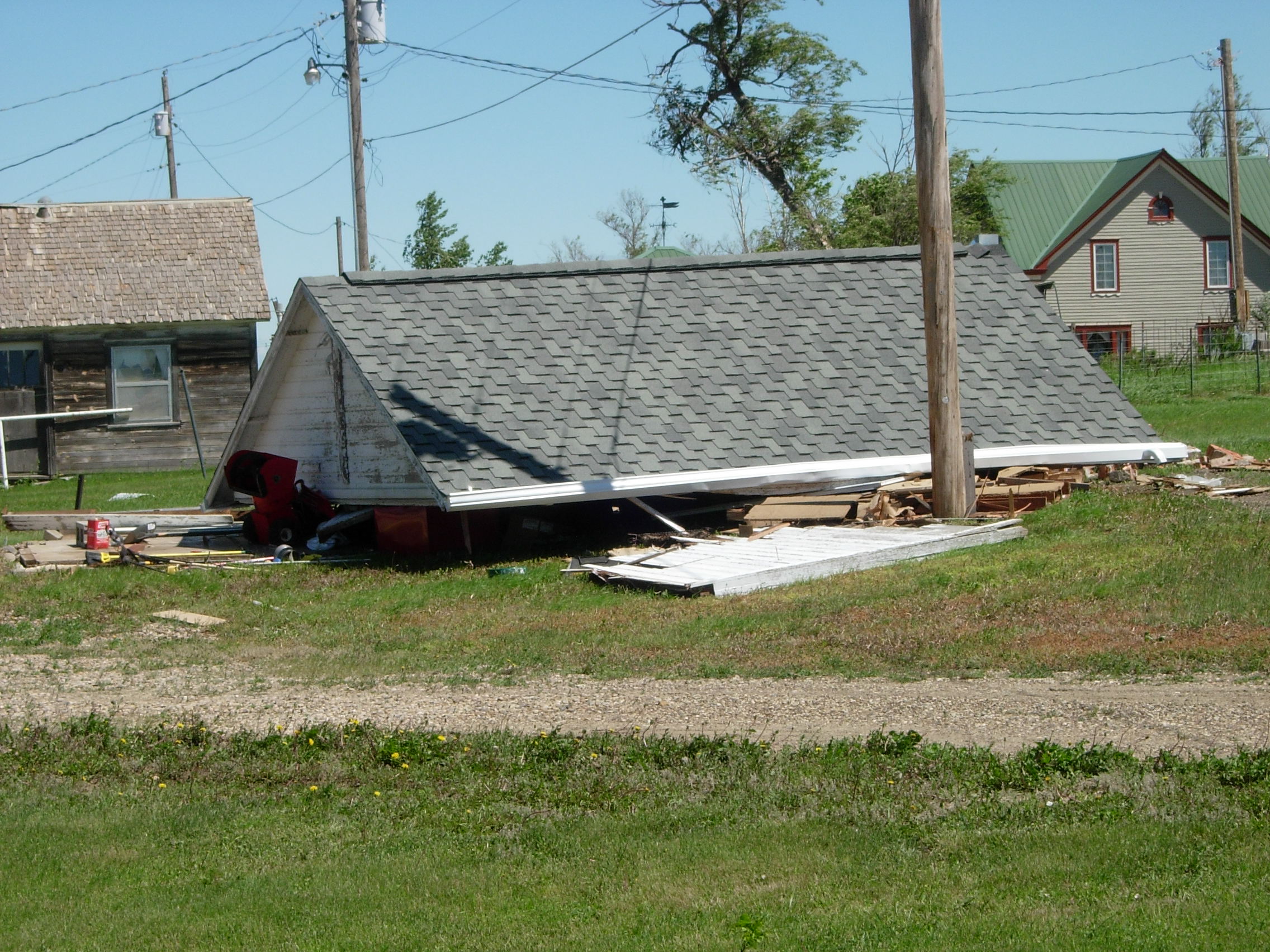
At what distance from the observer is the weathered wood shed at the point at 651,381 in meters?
14.6

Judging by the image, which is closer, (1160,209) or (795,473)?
→ (795,473)

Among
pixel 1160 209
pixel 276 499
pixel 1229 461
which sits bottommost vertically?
pixel 1229 461

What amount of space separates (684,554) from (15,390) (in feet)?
61.0

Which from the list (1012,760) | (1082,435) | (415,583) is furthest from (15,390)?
(1012,760)

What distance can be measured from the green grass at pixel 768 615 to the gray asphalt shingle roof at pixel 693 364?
1.67 m

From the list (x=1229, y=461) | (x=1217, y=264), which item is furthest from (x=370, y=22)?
(x=1217, y=264)

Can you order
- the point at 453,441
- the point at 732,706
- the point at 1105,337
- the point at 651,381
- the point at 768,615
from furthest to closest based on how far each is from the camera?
the point at 1105,337, the point at 651,381, the point at 453,441, the point at 768,615, the point at 732,706

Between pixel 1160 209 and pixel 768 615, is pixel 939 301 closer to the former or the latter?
pixel 768 615

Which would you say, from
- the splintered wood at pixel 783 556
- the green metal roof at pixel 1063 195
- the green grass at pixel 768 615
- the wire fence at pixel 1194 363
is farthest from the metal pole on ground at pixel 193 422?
the green metal roof at pixel 1063 195

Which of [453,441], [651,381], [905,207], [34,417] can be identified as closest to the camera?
[453,441]

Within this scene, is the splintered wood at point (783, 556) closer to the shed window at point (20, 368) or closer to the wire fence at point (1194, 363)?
the wire fence at point (1194, 363)

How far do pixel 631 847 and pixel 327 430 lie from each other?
11.7 m

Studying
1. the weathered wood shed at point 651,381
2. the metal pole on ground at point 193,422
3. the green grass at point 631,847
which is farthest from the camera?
the metal pole on ground at point 193,422

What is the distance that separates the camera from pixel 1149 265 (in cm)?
4441
